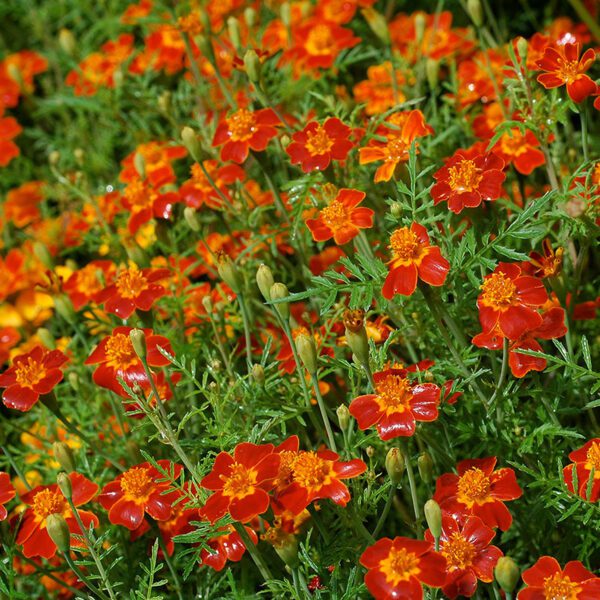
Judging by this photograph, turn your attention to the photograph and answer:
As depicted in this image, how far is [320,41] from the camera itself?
6.60 ft

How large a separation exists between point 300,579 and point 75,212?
1.38 meters

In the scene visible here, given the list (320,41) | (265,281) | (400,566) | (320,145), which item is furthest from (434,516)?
(320,41)

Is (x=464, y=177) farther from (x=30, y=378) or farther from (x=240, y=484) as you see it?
(x=30, y=378)

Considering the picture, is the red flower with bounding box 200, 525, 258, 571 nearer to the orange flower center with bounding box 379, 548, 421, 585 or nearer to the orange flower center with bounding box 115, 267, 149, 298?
the orange flower center with bounding box 379, 548, 421, 585

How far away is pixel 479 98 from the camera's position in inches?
74.3

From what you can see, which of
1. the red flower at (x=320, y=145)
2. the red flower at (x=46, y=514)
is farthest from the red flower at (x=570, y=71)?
the red flower at (x=46, y=514)

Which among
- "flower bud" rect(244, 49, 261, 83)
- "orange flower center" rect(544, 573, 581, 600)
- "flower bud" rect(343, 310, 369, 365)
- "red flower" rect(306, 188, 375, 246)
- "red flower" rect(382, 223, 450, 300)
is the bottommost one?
"orange flower center" rect(544, 573, 581, 600)

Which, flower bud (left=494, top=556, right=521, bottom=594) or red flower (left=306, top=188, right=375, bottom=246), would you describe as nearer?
flower bud (left=494, top=556, right=521, bottom=594)

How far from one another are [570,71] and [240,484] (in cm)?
74

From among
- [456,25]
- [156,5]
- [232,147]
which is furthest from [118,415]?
[456,25]

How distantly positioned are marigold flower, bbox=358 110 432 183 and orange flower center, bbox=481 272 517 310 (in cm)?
29

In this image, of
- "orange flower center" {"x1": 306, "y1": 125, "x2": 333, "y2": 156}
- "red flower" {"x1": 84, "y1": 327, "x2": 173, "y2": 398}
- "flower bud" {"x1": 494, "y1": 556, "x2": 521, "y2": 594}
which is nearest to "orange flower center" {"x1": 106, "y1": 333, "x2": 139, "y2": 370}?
"red flower" {"x1": 84, "y1": 327, "x2": 173, "y2": 398}

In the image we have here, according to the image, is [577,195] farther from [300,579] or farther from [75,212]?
[75,212]

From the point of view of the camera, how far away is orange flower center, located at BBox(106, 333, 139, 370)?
138 cm
